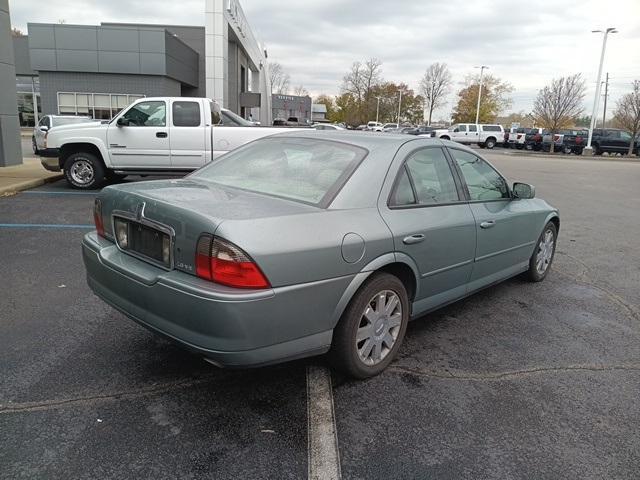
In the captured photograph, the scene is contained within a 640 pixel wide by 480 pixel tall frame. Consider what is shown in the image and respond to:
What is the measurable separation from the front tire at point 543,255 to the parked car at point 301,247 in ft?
4.03

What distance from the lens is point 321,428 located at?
2723 millimetres

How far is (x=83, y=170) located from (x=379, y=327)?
934cm

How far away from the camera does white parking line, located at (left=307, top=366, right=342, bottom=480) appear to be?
241 cm

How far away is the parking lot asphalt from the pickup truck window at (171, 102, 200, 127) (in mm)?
6325

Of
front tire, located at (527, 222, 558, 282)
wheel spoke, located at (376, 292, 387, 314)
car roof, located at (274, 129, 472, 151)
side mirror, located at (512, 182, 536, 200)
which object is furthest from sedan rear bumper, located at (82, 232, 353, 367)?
front tire, located at (527, 222, 558, 282)

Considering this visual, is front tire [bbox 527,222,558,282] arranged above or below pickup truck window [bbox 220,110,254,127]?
below

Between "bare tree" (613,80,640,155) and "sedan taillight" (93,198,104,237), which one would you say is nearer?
"sedan taillight" (93,198,104,237)

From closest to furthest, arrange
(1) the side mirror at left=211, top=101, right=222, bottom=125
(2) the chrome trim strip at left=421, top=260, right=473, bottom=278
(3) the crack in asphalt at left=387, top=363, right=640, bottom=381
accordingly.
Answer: (3) the crack in asphalt at left=387, top=363, right=640, bottom=381, (2) the chrome trim strip at left=421, top=260, right=473, bottom=278, (1) the side mirror at left=211, top=101, right=222, bottom=125

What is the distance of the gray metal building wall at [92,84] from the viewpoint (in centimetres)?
3188

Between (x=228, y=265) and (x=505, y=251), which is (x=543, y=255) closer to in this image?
(x=505, y=251)

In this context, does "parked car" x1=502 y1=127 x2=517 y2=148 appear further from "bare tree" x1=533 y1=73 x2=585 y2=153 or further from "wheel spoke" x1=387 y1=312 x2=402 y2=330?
"wheel spoke" x1=387 y1=312 x2=402 y2=330

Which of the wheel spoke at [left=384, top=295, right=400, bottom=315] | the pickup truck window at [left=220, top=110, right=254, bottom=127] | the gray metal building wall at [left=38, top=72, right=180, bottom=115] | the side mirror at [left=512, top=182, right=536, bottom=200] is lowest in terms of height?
the wheel spoke at [left=384, top=295, right=400, bottom=315]

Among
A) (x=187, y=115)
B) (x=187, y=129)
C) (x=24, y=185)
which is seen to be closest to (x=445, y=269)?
(x=187, y=129)

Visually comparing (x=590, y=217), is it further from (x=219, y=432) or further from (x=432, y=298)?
(x=219, y=432)
